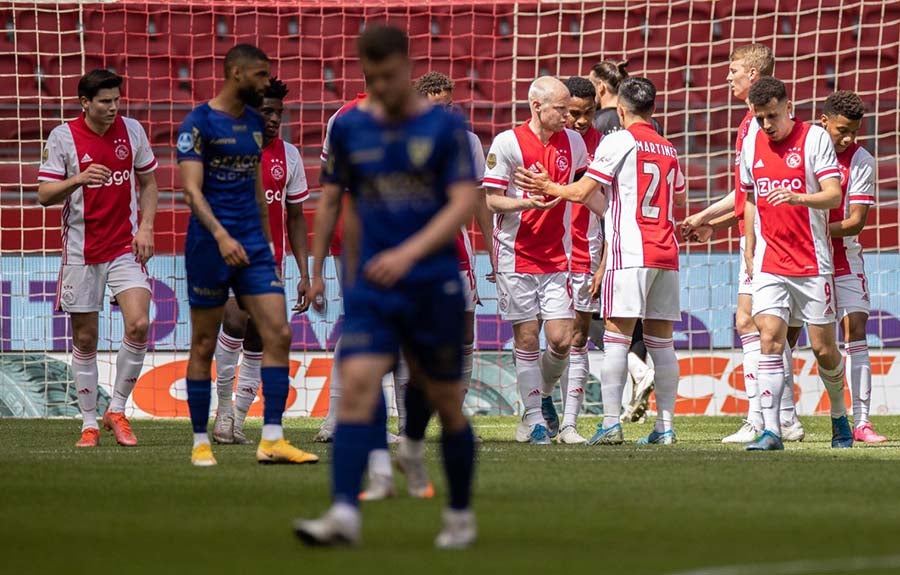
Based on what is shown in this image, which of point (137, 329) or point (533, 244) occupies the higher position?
point (533, 244)

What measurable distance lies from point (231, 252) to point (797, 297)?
134 inches

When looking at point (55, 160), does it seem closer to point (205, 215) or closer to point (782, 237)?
point (205, 215)

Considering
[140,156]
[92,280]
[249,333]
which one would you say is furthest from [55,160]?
[249,333]

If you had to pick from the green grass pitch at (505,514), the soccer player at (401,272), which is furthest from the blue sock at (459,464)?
the green grass pitch at (505,514)

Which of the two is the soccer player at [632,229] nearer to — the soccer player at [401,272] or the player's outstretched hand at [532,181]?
the player's outstretched hand at [532,181]

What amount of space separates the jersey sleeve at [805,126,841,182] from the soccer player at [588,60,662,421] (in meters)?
1.21

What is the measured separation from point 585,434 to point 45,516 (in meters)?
5.69

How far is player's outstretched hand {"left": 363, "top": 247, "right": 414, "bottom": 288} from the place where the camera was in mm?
4348

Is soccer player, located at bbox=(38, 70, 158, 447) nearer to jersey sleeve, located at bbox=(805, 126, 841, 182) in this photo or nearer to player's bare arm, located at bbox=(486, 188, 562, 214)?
player's bare arm, located at bbox=(486, 188, 562, 214)

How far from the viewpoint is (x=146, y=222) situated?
8430 mm

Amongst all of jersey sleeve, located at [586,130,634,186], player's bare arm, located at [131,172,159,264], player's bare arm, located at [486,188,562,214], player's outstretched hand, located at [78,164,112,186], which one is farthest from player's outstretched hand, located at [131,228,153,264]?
jersey sleeve, located at [586,130,634,186]

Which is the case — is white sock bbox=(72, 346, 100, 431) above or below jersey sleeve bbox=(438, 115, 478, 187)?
below

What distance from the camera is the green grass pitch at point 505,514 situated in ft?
13.8

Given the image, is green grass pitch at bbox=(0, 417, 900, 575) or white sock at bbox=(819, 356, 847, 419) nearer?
green grass pitch at bbox=(0, 417, 900, 575)
